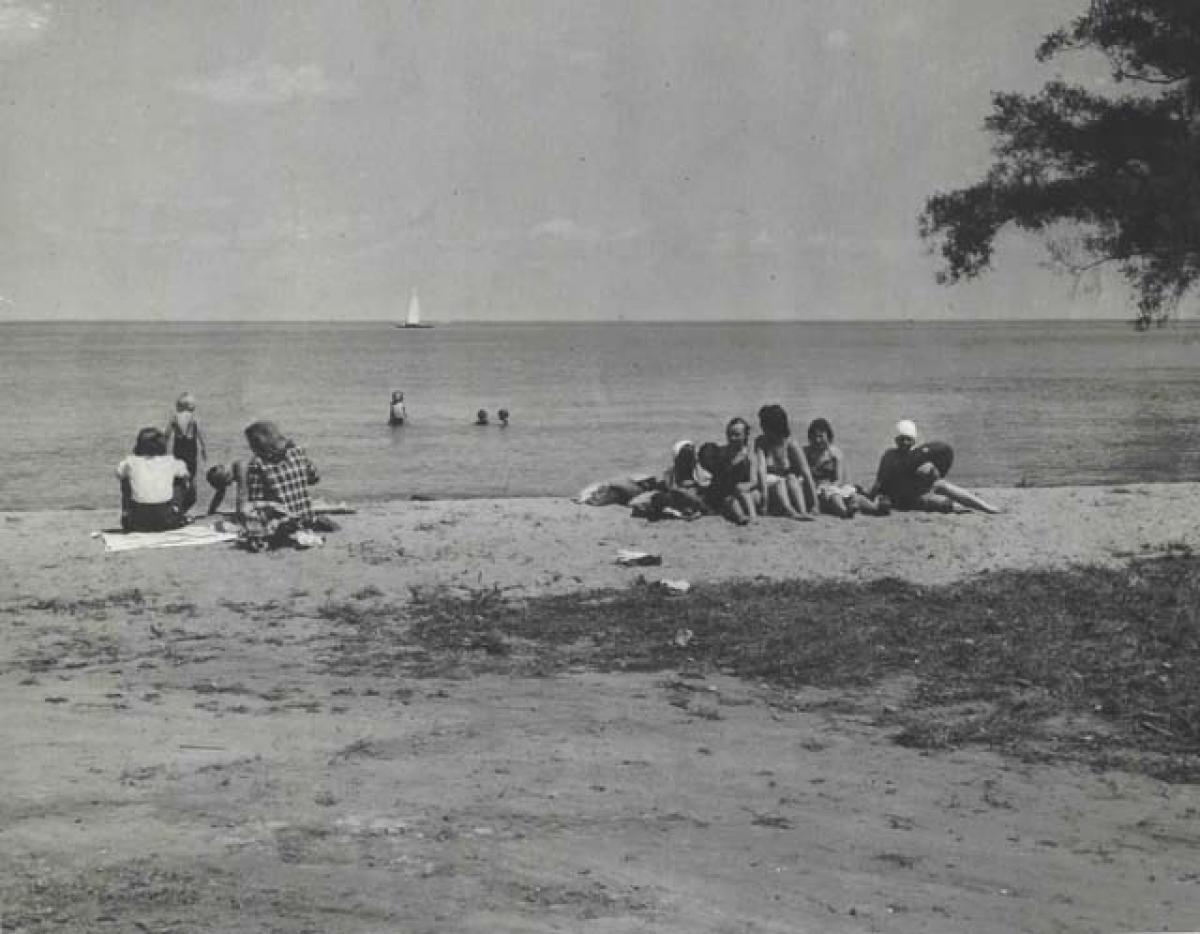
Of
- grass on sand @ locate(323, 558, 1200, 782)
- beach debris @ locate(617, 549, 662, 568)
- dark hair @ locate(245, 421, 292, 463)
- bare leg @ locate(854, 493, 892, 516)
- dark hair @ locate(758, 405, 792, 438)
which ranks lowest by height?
grass on sand @ locate(323, 558, 1200, 782)

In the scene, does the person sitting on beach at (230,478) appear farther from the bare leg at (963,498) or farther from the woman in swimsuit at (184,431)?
the bare leg at (963,498)

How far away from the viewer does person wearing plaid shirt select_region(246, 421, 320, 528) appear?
40.0 ft

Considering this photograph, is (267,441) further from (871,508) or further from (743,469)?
(871,508)

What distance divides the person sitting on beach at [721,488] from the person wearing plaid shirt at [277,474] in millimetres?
3988

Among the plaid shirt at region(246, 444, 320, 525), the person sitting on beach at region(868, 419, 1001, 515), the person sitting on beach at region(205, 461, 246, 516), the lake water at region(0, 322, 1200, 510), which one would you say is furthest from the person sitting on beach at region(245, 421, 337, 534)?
the lake water at region(0, 322, 1200, 510)

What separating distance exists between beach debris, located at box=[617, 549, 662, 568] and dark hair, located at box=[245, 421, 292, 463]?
317 centimetres

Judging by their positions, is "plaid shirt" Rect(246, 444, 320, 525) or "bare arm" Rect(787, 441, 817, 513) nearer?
"plaid shirt" Rect(246, 444, 320, 525)

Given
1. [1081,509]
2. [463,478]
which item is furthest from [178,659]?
[463,478]

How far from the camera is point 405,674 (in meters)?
8.46

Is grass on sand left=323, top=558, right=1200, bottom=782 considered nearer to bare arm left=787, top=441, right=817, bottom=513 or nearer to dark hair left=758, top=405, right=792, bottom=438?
bare arm left=787, top=441, right=817, bottom=513

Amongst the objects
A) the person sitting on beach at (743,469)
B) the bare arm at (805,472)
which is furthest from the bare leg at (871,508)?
the person sitting on beach at (743,469)

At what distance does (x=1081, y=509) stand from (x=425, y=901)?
1135cm

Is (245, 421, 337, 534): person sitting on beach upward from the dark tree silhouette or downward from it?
downward

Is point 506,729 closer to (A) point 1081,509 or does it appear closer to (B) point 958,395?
(A) point 1081,509
